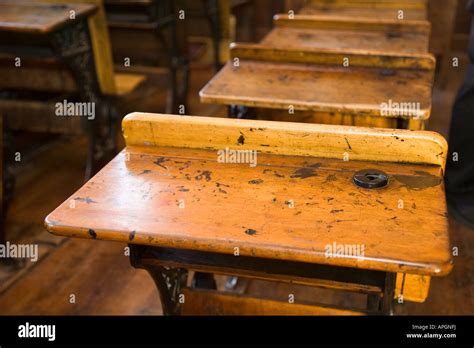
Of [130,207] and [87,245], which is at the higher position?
[130,207]

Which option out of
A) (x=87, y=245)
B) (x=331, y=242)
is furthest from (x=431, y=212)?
(x=87, y=245)

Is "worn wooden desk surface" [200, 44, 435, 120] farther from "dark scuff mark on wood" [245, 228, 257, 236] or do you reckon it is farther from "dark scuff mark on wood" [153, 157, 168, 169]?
"dark scuff mark on wood" [245, 228, 257, 236]

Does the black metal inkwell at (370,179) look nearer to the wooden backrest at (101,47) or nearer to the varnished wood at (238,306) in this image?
the varnished wood at (238,306)

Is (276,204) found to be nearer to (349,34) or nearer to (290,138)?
(290,138)

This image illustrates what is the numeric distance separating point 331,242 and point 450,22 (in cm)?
351

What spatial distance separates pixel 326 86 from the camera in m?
1.88

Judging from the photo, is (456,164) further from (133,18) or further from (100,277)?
(133,18)

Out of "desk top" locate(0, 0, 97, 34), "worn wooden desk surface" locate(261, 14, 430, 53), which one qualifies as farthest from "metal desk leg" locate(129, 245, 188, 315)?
"desk top" locate(0, 0, 97, 34)

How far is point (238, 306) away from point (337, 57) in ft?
3.31

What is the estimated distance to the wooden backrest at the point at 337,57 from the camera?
200 centimetres

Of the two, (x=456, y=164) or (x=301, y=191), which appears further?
(x=456, y=164)

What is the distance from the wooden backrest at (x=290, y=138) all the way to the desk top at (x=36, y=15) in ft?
4.36

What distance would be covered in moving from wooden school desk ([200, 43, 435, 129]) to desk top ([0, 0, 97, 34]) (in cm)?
88
